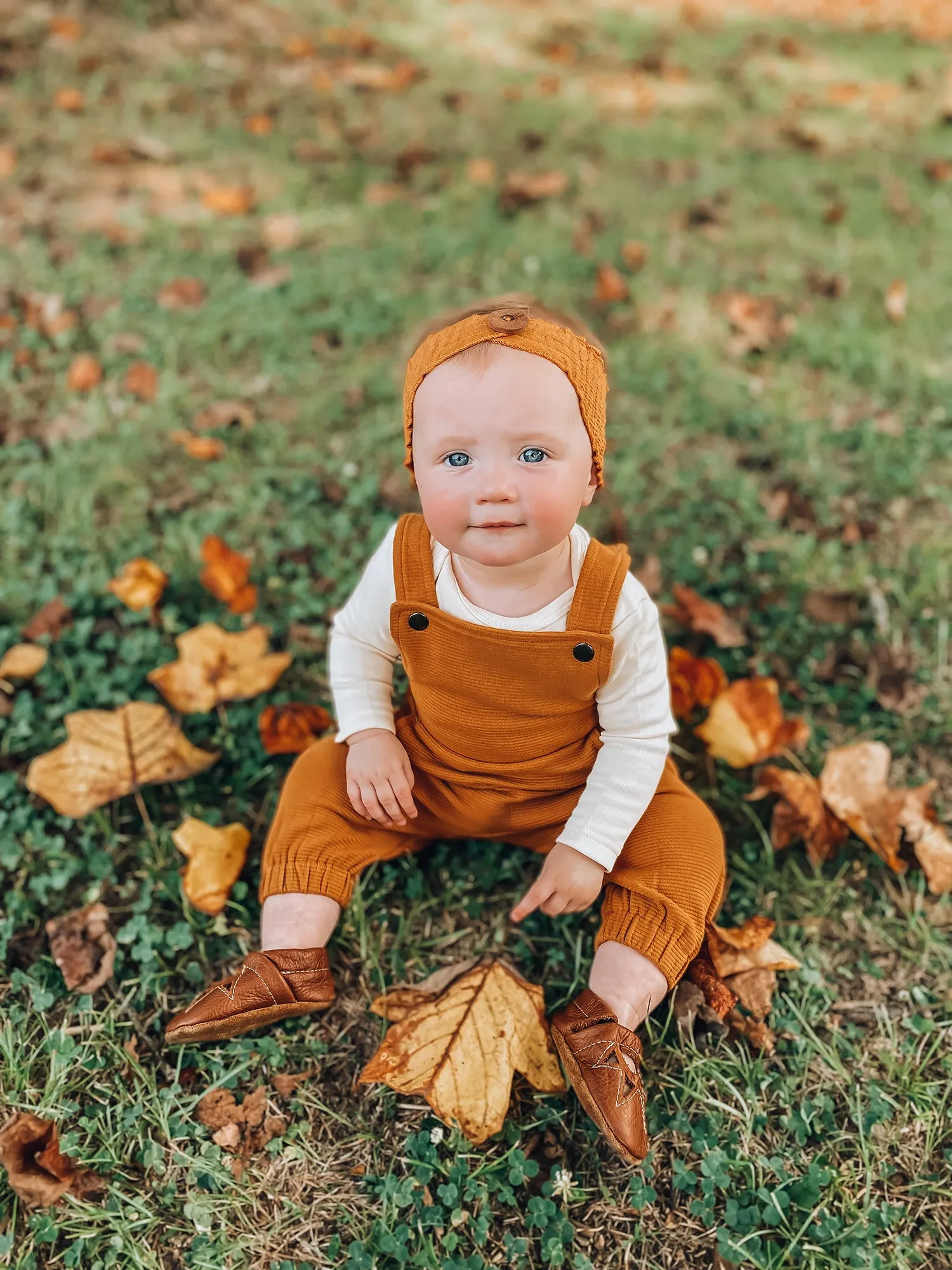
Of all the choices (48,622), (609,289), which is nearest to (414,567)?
(48,622)

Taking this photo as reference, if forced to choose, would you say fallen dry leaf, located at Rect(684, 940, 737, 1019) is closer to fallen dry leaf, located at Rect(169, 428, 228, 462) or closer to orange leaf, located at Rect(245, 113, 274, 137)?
fallen dry leaf, located at Rect(169, 428, 228, 462)

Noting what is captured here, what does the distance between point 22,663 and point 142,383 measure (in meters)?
1.18

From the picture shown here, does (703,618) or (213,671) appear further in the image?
(703,618)

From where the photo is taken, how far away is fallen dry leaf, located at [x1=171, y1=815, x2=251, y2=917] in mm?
1998

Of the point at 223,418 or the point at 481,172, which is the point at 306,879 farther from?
the point at 481,172

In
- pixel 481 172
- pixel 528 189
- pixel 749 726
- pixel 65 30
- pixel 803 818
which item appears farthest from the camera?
pixel 65 30

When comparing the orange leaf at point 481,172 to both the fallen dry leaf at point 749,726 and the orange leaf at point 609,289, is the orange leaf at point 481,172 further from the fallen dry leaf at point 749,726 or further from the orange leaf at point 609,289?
the fallen dry leaf at point 749,726

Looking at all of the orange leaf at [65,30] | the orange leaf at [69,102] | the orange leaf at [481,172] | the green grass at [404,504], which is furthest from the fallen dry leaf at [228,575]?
the orange leaf at [65,30]

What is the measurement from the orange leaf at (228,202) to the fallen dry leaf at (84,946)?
300 cm

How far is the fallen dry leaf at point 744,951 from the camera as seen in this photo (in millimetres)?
1916

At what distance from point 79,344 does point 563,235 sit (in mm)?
1891

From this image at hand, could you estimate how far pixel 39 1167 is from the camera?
1.64 m

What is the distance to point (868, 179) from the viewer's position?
432 cm

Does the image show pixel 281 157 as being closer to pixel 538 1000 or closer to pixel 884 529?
pixel 884 529
